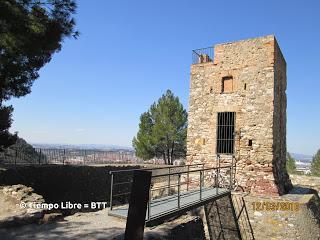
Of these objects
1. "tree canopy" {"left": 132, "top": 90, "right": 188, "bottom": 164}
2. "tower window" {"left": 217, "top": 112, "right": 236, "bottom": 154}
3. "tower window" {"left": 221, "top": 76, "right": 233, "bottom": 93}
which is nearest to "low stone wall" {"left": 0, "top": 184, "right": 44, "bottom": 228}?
"tower window" {"left": 217, "top": 112, "right": 236, "bottom": 154}

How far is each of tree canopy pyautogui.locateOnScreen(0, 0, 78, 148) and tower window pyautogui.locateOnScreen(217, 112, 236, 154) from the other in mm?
6648

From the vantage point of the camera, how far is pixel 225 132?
1272 centimetres

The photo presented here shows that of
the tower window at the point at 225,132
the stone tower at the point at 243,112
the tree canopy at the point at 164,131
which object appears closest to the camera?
the stone tower at the point at 243,112

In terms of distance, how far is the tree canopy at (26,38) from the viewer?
8164 mm

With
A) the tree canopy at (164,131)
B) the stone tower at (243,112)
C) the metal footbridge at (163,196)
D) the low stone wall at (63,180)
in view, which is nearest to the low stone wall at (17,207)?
the low stone wall at (63,180)

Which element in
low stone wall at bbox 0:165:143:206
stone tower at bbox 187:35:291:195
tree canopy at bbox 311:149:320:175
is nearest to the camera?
stone tower at bbox 187:35:291:195

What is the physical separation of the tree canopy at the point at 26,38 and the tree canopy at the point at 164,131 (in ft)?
60.6

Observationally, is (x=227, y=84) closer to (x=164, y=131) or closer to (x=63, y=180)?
(x=63, y=180)

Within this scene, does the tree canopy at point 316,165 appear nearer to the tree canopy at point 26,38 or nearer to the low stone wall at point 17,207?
the low stone wall at point 17,207

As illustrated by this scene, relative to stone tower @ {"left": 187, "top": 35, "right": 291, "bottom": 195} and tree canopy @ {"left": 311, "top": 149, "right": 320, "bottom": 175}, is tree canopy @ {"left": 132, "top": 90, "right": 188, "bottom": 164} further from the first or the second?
tree canopy @ {"left": 311, "top": 149, "right": 320, "bottom": 175}

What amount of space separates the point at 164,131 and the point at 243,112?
658 inches

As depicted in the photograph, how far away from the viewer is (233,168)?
40.6 feet

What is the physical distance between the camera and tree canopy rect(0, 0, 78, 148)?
8164mm

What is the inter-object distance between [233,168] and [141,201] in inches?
371
